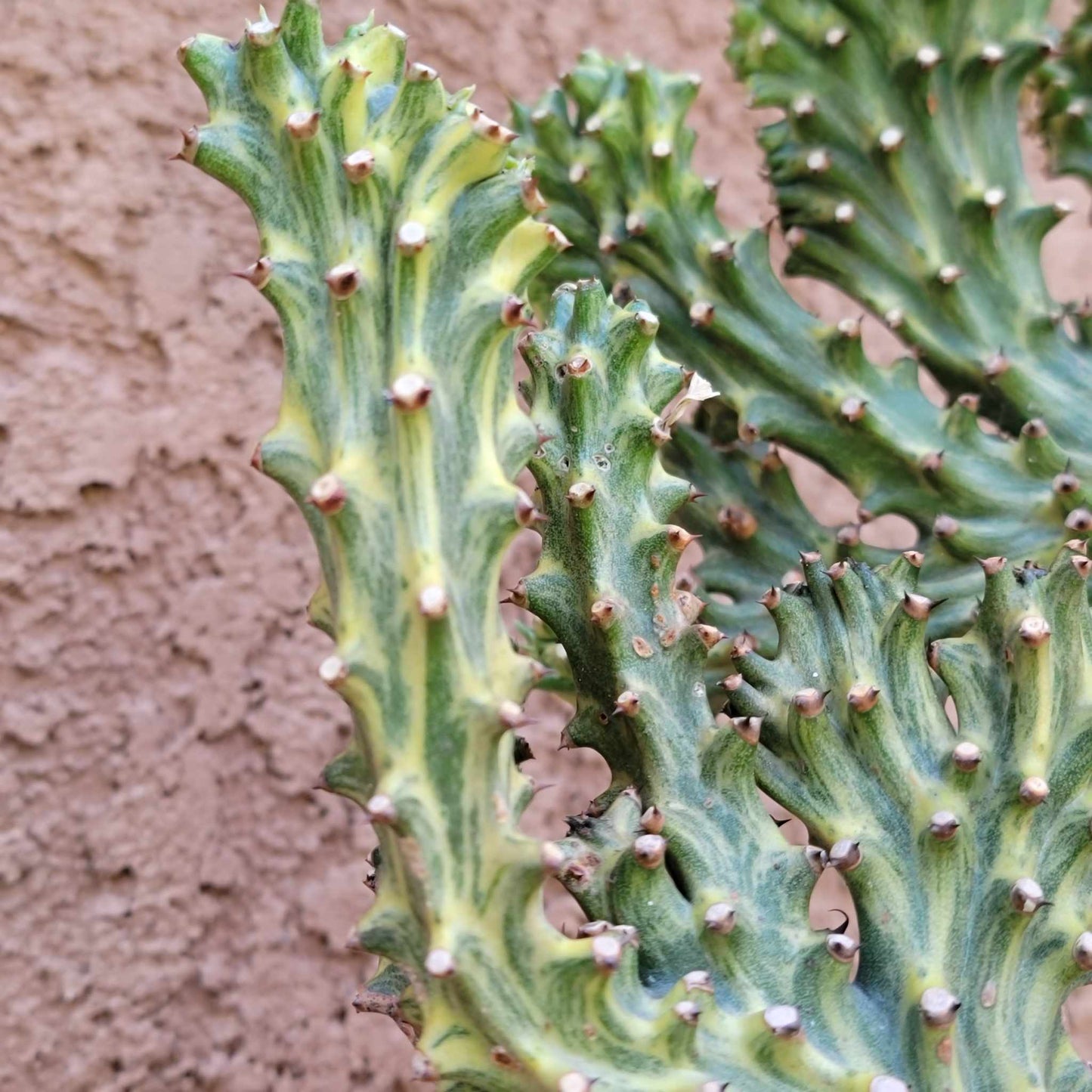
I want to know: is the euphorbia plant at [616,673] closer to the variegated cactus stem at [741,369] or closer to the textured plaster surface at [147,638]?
the variegated cactus stem at [741,369]

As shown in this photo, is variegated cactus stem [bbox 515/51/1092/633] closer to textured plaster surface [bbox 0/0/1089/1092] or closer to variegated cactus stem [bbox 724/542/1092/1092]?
variegated cactus stem [bbox 724/542/1092/1092]

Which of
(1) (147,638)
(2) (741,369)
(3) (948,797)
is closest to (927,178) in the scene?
(2) (741,369)

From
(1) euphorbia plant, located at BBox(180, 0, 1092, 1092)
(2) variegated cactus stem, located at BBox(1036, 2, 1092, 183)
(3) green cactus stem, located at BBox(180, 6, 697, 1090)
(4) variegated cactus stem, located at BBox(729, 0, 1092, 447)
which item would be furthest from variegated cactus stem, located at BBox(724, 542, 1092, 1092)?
(2) variegated cactus stem, located at BBox(1036, 2, 1092, 183)

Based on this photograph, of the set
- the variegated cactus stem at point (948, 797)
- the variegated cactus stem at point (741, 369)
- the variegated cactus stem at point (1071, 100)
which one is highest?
the variegated cactus stem at point (1071, 100)

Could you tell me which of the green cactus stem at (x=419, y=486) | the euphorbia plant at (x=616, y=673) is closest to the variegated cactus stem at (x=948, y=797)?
the euphorbia plant at (x=616, y=673)

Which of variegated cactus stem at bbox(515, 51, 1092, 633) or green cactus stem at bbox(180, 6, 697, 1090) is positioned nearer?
green cactus stem at bbox(180, 6, 697, 1090)

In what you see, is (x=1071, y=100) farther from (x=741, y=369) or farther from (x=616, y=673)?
(x=616, y=673)
